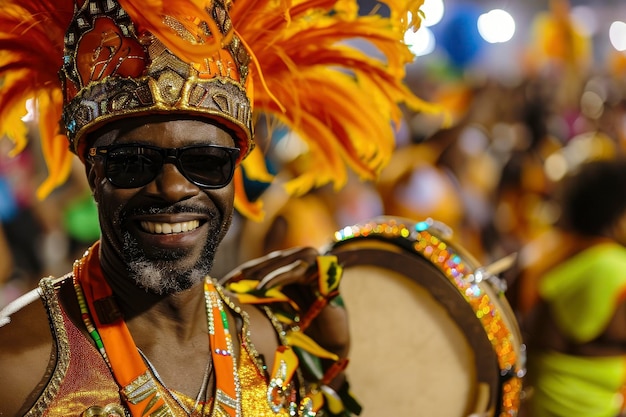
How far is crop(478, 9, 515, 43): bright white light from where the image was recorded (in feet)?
34.5

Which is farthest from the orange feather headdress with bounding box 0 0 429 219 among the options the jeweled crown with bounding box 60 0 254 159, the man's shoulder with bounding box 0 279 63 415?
the man's shoulder with bounding box 0 279 63 415

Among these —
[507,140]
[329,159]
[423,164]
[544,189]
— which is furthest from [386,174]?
[329,159]

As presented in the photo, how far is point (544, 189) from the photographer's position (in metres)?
8.15

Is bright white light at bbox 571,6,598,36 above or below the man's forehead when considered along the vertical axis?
above

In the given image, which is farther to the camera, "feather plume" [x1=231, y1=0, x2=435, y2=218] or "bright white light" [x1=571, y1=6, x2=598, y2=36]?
"bright white light" [x1=571, y1=6, x2=598, y2=36]

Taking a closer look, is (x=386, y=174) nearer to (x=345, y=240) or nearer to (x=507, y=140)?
(x=507, y=140)

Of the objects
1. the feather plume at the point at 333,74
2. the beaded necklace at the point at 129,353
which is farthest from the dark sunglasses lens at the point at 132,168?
the feather plume at the point at 333,74

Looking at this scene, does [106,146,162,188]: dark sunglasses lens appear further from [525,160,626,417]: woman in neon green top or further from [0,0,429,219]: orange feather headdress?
[525,160,626,417]: woman in neon green top

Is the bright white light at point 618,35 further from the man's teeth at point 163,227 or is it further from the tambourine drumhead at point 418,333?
the man's teeth at point 163,227

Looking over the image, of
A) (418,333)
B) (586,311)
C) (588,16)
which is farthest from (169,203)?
(588,16)

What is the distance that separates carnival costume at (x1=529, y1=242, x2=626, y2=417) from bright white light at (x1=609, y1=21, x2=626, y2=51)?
8978 mm

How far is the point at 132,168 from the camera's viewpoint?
6.27 ft

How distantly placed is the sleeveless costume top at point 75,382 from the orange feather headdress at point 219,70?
1.33 ft

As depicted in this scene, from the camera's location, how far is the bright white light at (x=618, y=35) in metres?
12.5
